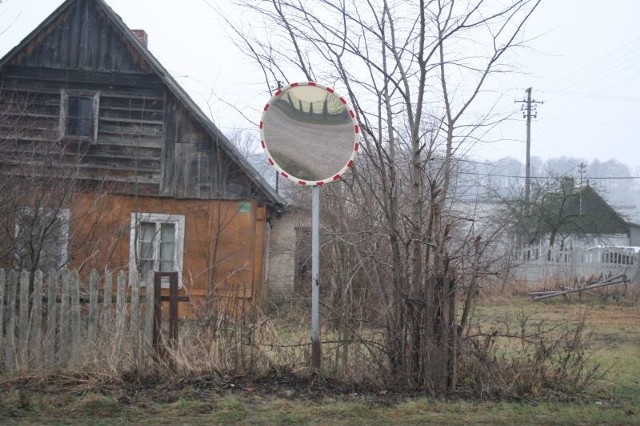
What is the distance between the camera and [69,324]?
306 inches

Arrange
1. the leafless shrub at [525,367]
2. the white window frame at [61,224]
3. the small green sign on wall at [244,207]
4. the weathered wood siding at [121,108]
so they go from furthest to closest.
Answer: the small green sign on wall at [244,207]
the weathered wood siding at [121,108]
the white window frame at [61,224]
the leafless shrub at [525,367]

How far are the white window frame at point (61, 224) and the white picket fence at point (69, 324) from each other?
1.48 m

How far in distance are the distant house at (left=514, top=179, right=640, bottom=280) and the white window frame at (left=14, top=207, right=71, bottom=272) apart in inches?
784

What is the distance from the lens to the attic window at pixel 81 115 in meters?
15.6


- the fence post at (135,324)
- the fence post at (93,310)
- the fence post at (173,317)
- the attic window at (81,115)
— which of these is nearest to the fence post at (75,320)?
the fence post at (93,310)

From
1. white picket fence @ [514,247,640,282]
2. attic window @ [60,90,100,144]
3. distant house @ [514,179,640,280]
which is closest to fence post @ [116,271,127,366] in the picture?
attic window @ [60,90,100,144]

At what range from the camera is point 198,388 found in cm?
689

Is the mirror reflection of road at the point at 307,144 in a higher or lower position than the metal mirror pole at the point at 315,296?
higher

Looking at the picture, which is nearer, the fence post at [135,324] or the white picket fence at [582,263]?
the fence post at [135,324]

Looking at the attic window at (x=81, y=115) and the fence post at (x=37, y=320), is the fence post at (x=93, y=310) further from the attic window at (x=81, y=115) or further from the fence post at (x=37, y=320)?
the attic window at (x=81, y=115)

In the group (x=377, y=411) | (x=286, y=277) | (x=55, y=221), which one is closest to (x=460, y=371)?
(x=377, y=411)

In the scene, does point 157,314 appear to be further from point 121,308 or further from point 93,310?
point 93,310

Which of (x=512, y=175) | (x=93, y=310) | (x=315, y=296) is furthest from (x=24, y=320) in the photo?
(x=512, y=175)

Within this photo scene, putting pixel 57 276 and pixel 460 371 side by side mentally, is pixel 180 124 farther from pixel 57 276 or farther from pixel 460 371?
pixel 460 371
